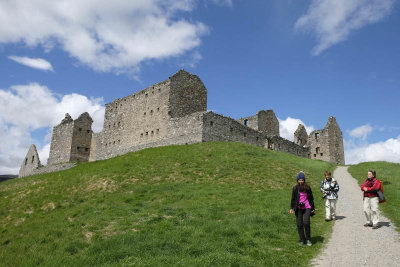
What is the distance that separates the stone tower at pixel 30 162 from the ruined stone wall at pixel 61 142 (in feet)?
7.19

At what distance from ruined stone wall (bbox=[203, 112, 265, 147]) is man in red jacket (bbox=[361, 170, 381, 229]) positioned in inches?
913

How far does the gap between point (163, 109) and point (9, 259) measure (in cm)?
3122

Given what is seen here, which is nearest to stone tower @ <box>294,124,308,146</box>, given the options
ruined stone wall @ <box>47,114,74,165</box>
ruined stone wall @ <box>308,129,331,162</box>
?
ruined stone wall @ <box>308,129,331,162</box>

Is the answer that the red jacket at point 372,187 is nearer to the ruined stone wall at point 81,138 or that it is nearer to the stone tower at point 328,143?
the stone tower at point 328,143

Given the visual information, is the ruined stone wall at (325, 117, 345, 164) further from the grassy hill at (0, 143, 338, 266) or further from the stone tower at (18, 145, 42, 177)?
the stone tower at (18, 145, 42, 177)

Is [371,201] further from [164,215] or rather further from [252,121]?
[252,121]

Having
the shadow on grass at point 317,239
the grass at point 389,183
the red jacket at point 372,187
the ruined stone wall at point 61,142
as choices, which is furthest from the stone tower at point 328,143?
the shadow on grass at point 317,239

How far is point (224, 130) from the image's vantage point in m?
39.1

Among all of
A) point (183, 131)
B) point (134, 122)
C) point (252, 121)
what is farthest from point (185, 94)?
point (252, 121)

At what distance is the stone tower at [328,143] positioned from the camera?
61062mm

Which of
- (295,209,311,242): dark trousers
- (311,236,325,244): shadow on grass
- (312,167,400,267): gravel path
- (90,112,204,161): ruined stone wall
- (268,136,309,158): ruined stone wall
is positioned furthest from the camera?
(268,136,309,158): ruined stone wall

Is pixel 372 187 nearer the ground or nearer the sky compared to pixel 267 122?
nearer the ground

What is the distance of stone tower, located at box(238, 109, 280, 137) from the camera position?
54219 mm

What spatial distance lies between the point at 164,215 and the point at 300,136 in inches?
2205
